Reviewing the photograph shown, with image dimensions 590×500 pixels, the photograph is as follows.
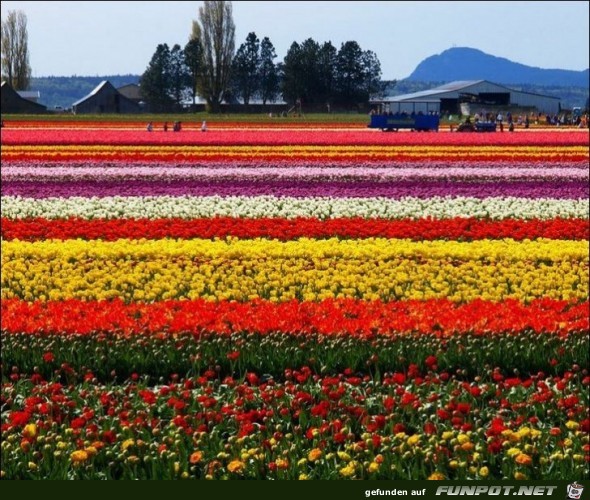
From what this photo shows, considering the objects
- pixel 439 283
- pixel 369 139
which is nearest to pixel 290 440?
pixel 439 283

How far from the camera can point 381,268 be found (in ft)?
35.9

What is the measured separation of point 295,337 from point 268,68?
19.1m

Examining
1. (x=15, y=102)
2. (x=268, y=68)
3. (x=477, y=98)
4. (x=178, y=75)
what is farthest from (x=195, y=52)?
(x=15, y=102)

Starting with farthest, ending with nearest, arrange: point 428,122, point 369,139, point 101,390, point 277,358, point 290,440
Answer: point 428,122
point 369,139
point 277,358
point 101,390
point 290,440

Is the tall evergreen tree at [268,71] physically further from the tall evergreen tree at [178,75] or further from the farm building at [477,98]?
the farm building at [477,98]

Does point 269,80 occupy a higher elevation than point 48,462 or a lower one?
higher

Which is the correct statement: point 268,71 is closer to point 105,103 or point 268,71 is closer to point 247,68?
point 247,68

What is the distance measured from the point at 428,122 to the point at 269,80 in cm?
1888

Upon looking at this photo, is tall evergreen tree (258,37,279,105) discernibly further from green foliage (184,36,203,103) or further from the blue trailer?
the blue trailer

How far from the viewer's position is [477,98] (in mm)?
68562

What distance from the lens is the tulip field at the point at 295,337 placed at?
18.9 feet

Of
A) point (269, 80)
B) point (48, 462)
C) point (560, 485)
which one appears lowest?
point (48, 462)

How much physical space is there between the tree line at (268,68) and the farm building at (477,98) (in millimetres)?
27490

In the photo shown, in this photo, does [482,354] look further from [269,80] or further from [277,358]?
[269,80]
